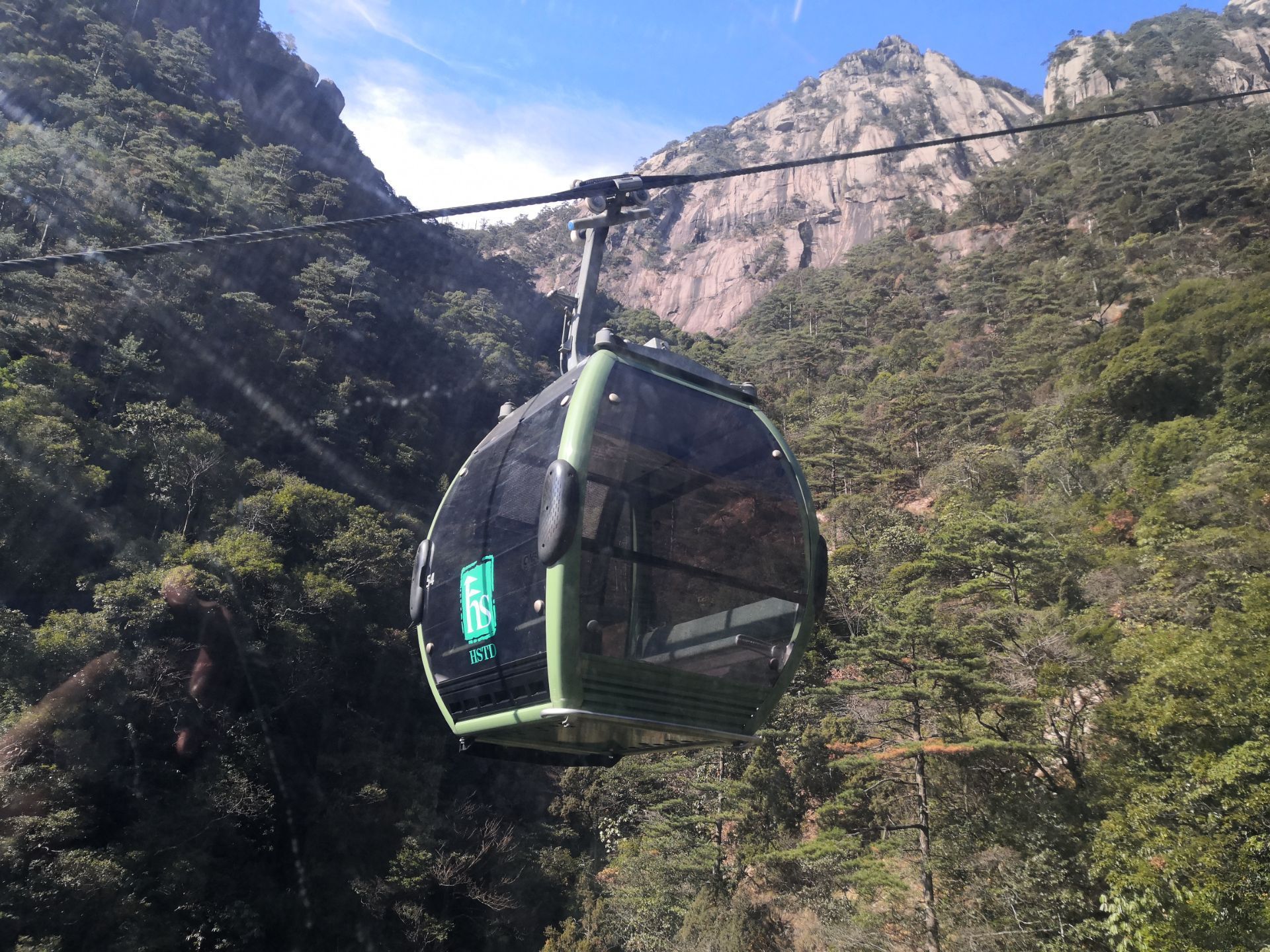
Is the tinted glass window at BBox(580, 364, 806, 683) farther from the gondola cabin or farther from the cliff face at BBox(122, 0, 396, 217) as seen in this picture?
the cliff face at BBox(122, 0, 396, 217)

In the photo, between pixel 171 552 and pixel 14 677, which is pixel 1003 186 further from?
pixel 14 677

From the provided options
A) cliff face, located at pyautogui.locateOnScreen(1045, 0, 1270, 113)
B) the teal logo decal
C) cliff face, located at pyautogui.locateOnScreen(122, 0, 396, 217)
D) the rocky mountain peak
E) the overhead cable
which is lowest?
the teal logo decal

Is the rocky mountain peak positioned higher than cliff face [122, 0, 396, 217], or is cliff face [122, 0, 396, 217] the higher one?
the rocky mountain peak

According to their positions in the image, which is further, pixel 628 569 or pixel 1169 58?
pixel 1169 58

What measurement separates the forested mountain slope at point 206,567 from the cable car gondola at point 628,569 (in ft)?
39.7

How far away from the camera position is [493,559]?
A: 350cm

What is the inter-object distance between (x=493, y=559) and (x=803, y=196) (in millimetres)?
64916

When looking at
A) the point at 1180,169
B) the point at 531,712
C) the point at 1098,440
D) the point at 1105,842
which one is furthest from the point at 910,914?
the point at 1180,169

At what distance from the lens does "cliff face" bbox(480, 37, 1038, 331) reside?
58438 millimetres

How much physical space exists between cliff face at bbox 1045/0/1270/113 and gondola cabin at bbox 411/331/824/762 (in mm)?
54069

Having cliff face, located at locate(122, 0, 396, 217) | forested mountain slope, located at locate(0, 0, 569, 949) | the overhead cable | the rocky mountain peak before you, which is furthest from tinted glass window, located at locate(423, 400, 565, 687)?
the rocky mountain peak

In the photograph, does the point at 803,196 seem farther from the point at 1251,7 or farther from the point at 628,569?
the point at 628,569

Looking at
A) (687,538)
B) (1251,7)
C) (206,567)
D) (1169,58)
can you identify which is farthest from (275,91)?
(1251,7)

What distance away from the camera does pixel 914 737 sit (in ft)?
31.7
